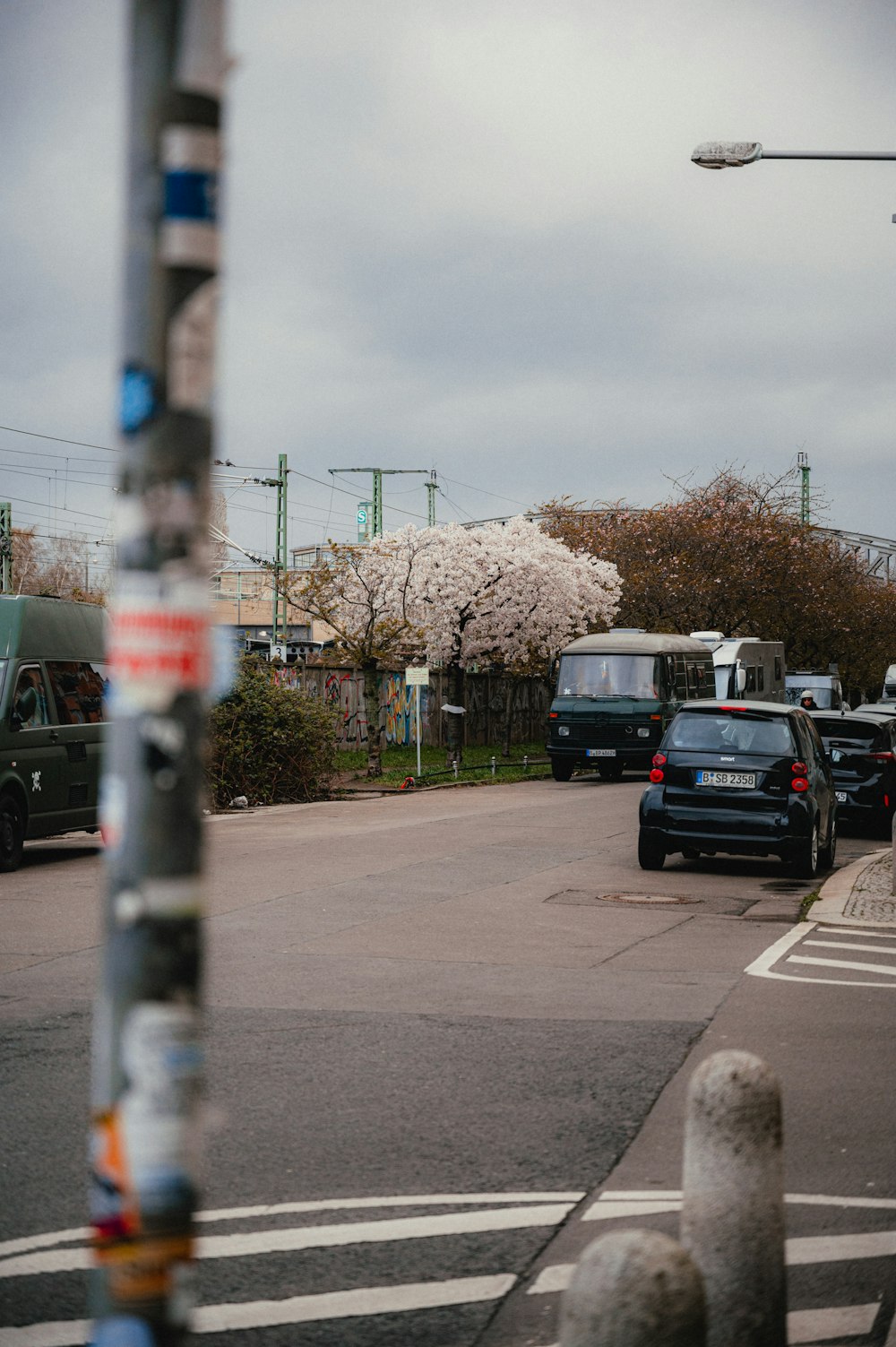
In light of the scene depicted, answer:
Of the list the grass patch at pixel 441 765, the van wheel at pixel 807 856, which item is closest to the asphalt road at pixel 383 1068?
the van wheel at pixel 807 856

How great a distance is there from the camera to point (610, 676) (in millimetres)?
34000

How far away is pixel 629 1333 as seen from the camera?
2.48 metres

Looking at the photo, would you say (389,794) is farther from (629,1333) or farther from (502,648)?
(629,1333)

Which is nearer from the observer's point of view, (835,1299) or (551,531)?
(835,1299)

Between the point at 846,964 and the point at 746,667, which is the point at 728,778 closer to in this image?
the point at 846,964

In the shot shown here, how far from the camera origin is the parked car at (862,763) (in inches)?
805

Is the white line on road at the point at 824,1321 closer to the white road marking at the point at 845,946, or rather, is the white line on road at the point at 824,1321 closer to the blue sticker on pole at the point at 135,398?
the blue sticker on pole at the point at 135,398

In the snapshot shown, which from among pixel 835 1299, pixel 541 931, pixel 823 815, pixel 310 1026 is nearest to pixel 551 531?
pixel 823 815

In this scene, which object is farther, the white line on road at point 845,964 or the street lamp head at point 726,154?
the street lamp head at point 726,154

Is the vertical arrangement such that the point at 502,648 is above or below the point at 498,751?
above

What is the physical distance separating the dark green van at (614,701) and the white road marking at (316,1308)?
93.4ft

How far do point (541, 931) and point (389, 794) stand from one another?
17.7 metres

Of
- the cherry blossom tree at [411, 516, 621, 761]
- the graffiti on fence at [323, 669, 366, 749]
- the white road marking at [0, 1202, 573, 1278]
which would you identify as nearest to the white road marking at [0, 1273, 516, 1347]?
the white road marking at [0, 1202, 573, 1278]

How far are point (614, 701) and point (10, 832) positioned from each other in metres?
19.8
